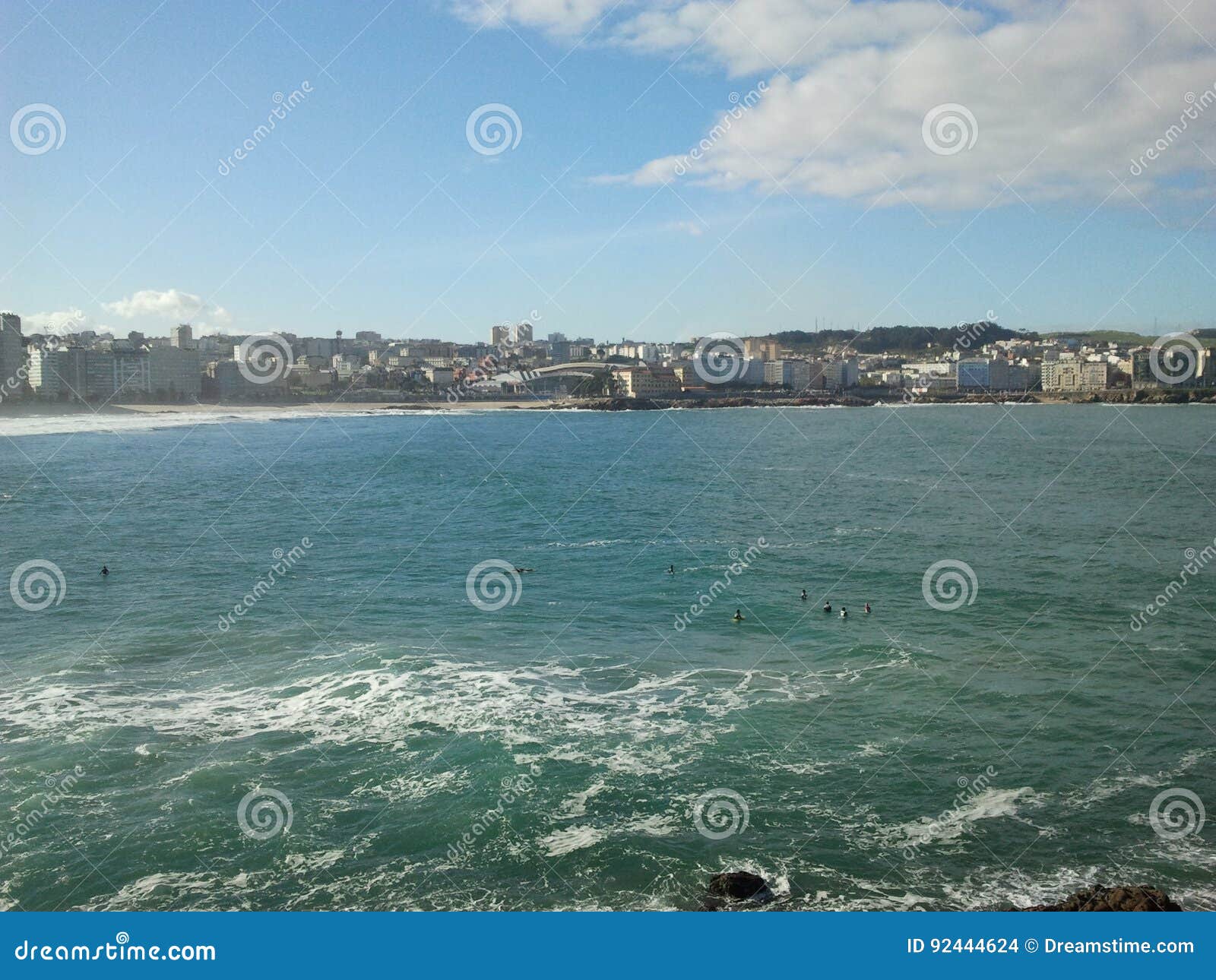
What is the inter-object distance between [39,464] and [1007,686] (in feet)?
195

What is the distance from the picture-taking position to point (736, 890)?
1062 cm

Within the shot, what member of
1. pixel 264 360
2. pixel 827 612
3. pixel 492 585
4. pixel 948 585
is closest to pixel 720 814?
pixel 827 612

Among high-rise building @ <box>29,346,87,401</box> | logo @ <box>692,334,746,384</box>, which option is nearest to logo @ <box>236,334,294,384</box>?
high-rise building @ <box>29,346,87,401</box>

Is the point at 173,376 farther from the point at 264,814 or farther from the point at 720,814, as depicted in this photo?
the point at 720,814

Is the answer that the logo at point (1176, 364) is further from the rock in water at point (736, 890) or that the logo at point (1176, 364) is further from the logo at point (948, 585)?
the rock in water at point (736, 890)

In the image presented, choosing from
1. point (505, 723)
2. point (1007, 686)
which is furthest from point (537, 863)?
point (1007, 686)

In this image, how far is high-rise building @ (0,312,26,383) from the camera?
10800 cm

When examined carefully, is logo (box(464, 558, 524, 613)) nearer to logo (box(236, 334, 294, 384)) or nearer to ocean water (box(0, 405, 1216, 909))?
ocean water (box(0, 405, 1216, 909))

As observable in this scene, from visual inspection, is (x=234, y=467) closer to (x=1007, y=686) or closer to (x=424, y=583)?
(x=424, y=583)

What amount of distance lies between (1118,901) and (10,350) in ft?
418

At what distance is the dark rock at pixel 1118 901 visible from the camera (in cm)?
938

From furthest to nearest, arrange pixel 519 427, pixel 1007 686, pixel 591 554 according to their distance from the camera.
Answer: pixel 519 427 < pixel 591 554 < pixel 1007 686

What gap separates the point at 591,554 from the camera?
30.2m

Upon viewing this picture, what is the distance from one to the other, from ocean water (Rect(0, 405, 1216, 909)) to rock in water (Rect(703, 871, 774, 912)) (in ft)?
0.66
